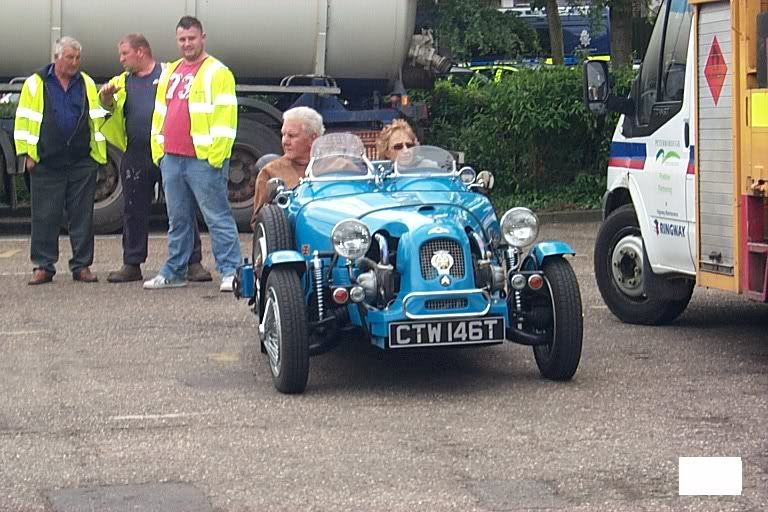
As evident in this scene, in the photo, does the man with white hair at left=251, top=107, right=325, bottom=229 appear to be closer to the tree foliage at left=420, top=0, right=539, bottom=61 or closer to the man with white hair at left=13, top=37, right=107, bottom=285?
the man with white hair at left=13, top=37, right=107, bottom=285

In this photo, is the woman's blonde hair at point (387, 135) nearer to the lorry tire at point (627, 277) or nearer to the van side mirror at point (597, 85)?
the van side mirror at point (597, 85)

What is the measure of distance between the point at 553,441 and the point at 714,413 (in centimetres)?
98

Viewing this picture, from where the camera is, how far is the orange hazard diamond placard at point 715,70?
834 centimetres

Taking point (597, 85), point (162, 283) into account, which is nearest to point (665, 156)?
point (597, 85)

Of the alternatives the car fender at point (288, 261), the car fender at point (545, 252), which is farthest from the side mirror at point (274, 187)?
the car fender at point (545, 252)

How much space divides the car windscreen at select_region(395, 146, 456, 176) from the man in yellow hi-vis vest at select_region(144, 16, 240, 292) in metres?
2.65

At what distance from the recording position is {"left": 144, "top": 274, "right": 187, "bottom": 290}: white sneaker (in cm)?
1143

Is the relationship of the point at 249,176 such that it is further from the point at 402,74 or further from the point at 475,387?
the point at 475,387

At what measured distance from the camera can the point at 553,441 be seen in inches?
262

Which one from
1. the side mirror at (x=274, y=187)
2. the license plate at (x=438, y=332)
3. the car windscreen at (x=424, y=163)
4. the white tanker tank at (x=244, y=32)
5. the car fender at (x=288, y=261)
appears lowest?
the license plate at (x=438, y=332)

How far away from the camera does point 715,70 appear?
27.6ft

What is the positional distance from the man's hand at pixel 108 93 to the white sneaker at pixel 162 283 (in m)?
1.44

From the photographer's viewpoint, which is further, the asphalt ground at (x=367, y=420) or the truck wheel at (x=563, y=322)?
the truck wheel at (x=563, y=322)

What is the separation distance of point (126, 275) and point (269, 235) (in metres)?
3.92
